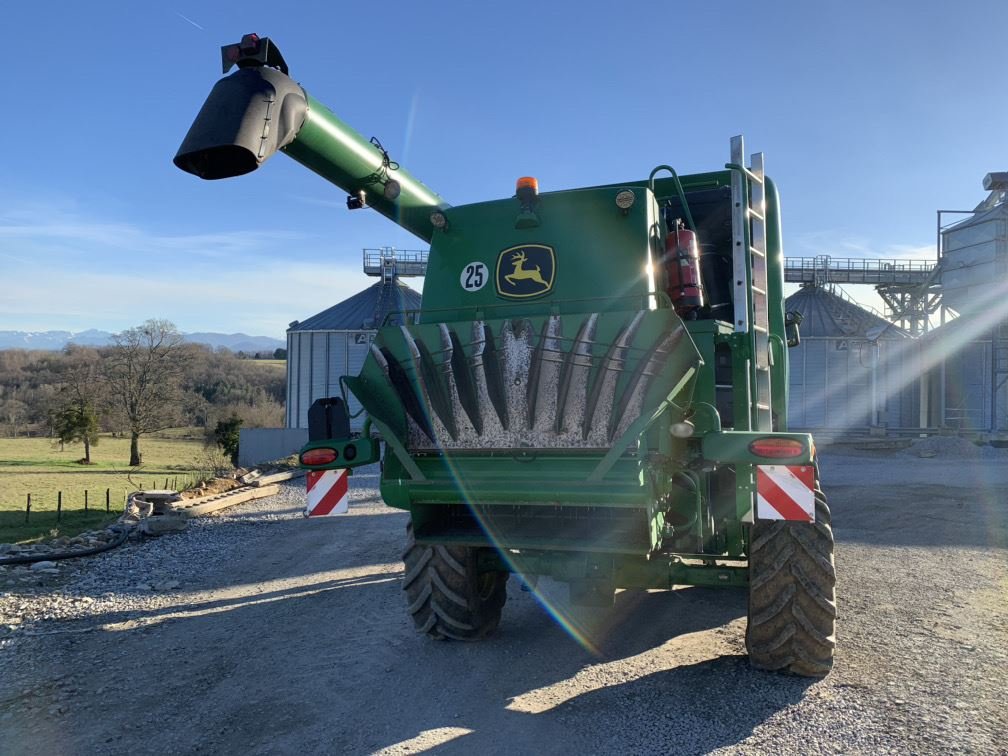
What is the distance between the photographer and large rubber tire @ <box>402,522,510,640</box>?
522 centimetres

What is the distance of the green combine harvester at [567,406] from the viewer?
13.7 ft

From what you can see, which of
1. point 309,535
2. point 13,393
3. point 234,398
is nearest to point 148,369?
point 234,398

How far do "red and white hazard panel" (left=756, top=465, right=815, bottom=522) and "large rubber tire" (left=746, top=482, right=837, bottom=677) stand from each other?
1.12 feet

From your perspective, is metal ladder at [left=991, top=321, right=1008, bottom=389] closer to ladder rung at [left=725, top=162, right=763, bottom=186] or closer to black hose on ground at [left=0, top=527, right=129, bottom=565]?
ladder rung at [left=725, top=162, right=763, bottom=186]

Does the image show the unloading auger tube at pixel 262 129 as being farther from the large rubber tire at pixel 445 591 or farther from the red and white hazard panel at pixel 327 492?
the large rubber tire at pixel 445 591

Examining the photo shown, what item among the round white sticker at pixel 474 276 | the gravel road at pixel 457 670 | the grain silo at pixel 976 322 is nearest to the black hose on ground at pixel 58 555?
the gravel road at pixel 457 670

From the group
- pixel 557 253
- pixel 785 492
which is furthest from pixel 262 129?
pixel 785 492

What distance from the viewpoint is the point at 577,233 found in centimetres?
506

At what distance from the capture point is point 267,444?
29516 mm

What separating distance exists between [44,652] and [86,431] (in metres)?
39.0

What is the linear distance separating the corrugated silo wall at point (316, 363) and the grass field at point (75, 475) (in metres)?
4.79

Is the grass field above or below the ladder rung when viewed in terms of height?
below

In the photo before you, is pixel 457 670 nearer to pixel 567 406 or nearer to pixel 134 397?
pixel 567 406

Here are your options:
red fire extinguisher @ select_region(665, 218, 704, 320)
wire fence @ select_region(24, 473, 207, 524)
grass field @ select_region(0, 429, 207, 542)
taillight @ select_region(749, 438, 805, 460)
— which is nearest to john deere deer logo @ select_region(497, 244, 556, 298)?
red fire extinguisher @ select_region(665, 218, 704, 320)
